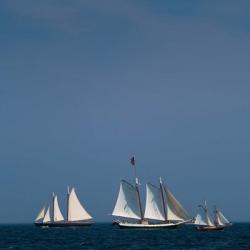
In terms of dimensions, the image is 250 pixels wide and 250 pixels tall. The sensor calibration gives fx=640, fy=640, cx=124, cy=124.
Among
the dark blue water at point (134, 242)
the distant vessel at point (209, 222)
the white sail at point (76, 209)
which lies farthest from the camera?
the white sail at point (76, 209)

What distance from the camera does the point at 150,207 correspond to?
159000mm

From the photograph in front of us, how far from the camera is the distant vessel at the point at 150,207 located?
154000mm

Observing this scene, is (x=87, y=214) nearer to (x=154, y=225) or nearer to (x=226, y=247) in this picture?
(x=154, y=225)

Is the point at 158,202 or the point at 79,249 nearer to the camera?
the point at 79,249

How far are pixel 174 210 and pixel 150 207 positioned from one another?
7264 millimetres

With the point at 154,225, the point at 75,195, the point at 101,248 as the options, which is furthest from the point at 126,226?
the point at 101,248

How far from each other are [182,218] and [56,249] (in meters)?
73.6

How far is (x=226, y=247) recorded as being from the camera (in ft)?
290

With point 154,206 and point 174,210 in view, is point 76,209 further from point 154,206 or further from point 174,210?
point 174,210

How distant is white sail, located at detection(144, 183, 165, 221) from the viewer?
158m

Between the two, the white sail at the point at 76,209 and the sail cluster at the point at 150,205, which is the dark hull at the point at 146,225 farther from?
the white sail at the point at 76,209

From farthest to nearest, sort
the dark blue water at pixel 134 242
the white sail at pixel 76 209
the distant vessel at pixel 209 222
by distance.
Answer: the white sail at pixel 76 209, the distant vessel at pixel 209 222, the dark blue water at pixel 134 242

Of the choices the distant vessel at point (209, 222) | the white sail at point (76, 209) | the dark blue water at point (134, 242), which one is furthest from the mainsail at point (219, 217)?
the white sail at point (76, 209)

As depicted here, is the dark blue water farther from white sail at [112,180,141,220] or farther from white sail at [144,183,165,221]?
white sail at [144,183,165,221]
